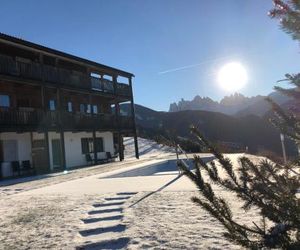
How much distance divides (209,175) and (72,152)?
24762mm

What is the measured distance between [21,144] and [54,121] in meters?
2.16

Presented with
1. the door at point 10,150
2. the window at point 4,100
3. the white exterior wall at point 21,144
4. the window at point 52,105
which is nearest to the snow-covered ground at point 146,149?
the window at point 52,105

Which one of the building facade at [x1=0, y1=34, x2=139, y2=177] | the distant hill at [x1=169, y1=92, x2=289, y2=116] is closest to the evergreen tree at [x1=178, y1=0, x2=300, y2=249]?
the building facade at [x1=0, y1=34, x2=139, y2=177]

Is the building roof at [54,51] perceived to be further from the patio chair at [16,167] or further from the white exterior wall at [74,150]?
A: the patio chair at [16,167]

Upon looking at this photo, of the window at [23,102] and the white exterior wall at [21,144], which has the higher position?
the window at [23,102]

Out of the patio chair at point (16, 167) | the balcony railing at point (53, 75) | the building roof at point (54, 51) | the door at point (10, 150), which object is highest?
the building roof at point (54, 51)

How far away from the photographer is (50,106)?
1003 inches

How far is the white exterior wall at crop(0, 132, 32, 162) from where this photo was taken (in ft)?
70.3

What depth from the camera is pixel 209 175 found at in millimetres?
2350

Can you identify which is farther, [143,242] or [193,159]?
[143,242]

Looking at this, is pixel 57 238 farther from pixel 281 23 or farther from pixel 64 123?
pixel 64 123

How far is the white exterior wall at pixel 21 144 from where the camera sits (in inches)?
843

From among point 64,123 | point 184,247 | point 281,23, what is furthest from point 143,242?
point 64,123

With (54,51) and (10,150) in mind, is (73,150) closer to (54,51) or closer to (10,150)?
(10,150)
